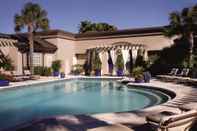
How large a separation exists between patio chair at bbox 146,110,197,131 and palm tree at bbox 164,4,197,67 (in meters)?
17.9

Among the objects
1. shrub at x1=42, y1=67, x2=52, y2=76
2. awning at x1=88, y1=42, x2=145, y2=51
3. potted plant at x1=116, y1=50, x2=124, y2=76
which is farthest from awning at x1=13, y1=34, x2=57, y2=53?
potted plant at x1=116, y1=50, x2=124, y2=76

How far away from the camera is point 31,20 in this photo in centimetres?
2577

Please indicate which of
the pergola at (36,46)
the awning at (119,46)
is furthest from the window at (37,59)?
the awning at (119,46)

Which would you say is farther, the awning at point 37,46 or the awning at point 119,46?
the awning at point 119,46

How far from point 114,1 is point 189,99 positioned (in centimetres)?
1162

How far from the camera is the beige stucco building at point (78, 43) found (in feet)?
94.4

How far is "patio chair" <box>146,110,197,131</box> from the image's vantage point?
5.70 meters

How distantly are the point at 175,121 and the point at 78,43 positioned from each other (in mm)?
28355

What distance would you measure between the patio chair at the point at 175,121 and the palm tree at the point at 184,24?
17937 mm

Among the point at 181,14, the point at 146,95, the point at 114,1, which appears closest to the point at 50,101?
the point at 146,95

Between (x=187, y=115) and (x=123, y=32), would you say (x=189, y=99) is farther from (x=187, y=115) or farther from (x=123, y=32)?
(x=123, y=32)

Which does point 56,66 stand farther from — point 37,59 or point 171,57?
point 171,57

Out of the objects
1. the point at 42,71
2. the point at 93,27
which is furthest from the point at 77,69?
the point at 93,27

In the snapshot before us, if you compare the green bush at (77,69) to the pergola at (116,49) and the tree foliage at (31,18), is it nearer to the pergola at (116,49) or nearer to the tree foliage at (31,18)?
the pergola at (116,49)
